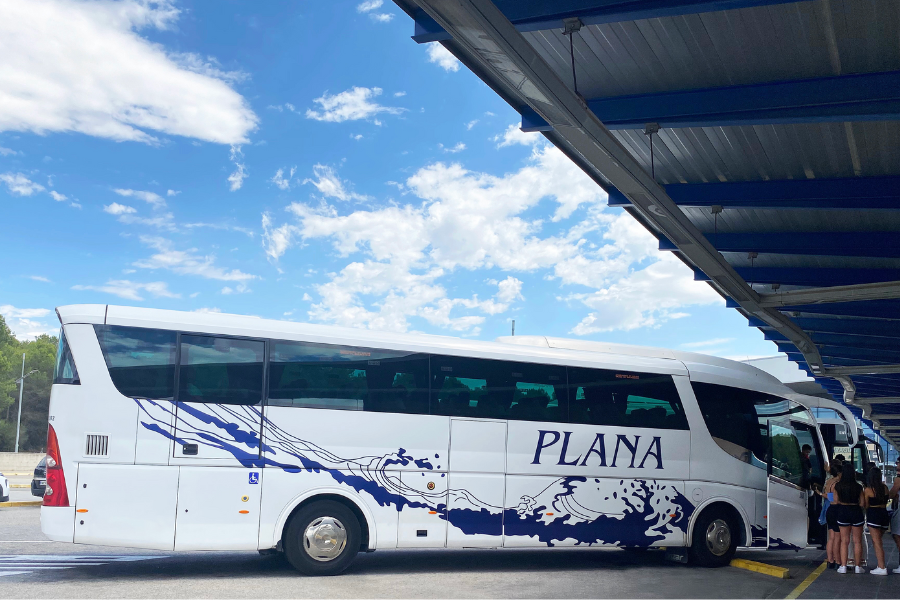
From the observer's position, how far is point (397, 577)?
9.80 meters

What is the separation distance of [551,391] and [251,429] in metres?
4.28

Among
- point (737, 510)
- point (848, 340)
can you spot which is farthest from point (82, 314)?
point (848, 340)

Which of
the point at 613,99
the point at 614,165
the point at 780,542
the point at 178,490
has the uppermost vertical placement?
the point at 613,99

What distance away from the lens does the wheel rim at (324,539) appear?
Answer: 960 cm

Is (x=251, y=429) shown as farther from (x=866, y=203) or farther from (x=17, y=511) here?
(x=17, y=511)

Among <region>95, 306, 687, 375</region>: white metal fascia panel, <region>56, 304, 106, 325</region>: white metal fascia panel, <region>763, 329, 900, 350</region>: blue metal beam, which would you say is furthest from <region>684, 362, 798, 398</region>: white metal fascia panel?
<region>763, 329, 900, 350</region>: blue metal beam

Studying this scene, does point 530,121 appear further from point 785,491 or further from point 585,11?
point 785,491

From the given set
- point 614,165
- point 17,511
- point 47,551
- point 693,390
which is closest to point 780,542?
point 693,390

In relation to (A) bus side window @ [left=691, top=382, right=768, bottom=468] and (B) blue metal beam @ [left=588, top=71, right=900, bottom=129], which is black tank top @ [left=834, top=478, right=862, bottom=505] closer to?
(A) bus side window @ [left=691, top=382, right=768, bottom=468]

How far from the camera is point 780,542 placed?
12109 millimetres

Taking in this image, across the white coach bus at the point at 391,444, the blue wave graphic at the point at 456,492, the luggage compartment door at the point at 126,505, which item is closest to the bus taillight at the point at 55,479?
the white coach bus at the point at 391,444

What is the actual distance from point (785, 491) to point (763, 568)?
1.38m

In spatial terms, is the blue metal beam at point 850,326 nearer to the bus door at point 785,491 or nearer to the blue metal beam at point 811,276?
the blue metal beam at point 811,276

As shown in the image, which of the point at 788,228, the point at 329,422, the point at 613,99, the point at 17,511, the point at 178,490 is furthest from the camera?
the point at 17,511
